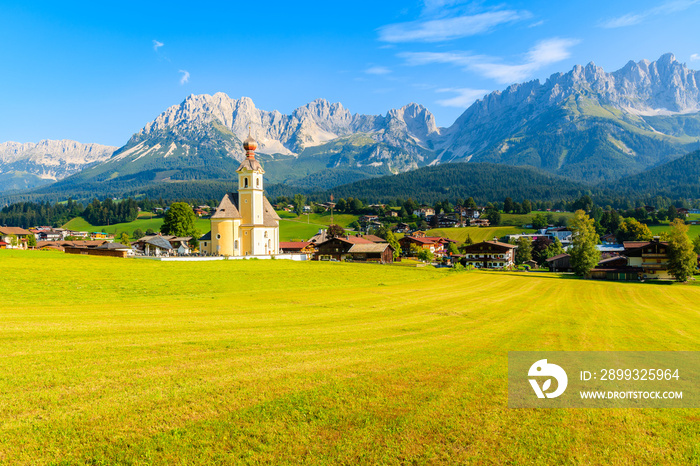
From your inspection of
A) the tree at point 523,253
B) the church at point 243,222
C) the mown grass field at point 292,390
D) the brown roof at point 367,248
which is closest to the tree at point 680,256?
the tree at point 523,253

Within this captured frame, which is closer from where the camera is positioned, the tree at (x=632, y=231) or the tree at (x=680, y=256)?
the tree at (x=680, y=256)

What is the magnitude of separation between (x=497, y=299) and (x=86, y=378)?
32.6 metres

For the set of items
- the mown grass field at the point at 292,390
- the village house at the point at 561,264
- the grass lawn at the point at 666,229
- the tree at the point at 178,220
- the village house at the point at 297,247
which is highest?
the tree at the point at 178,220

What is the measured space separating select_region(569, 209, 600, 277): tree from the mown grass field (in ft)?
180

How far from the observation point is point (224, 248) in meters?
68.8

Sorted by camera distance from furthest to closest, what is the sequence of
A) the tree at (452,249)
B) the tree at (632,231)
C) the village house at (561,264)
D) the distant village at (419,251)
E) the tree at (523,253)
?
the tree at (452,249) < the tree at (632,231) < the tree at (523,253) < the village house at (561,264) < the distant village at (419,251)

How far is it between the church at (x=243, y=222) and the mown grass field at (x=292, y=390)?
147 ft

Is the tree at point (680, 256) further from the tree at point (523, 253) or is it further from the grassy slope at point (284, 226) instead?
the grassy slope at point (284, 226)

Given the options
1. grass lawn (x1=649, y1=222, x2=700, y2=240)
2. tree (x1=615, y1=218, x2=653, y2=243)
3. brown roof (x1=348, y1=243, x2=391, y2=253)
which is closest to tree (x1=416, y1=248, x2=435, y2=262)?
brown roof (x1=348, y1=243, x2=391, y2=253)

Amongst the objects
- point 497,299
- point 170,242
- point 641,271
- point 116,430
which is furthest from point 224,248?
point 641,271

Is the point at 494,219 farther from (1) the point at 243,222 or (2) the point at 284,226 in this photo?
(1) the point at 243,222

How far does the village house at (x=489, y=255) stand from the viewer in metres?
104

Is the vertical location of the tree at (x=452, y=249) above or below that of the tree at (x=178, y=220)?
below

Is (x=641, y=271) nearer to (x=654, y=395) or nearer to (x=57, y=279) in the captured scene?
(x=654, y=395)
